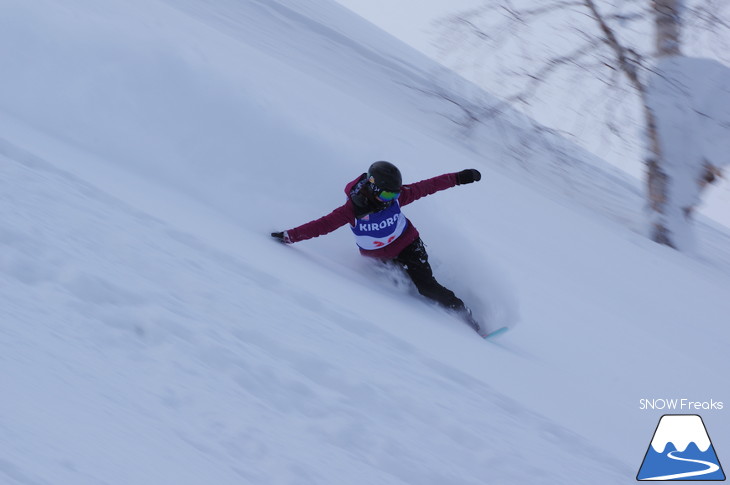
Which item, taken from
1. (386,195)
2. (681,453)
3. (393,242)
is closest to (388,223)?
(393,242)

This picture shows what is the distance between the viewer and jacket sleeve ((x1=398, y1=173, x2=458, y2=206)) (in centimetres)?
448

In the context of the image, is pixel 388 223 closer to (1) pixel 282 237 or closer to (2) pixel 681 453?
(1) pixel 282 237

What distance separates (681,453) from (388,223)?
2.15m

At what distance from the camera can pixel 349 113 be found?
7.15 meters

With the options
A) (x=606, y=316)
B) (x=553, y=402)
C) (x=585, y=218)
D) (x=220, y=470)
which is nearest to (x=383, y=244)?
(x=553, y=402)

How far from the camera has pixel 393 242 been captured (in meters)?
4.52

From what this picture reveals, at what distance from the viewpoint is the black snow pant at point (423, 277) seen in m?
4.55

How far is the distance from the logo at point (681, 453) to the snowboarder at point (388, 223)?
145cm

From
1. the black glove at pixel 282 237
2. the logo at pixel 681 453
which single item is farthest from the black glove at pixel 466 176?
the logo at pixel 681 453

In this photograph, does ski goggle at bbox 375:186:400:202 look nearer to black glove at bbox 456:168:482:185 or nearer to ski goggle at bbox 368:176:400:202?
ski goggle at bbox 368:176:400:202

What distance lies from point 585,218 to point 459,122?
1.90 meters

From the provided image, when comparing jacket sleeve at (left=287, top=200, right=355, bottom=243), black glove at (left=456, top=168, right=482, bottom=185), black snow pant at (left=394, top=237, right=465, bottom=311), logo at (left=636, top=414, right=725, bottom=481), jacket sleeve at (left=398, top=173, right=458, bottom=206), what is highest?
black glove at (left=456, top=168, right=482, bottom=185)

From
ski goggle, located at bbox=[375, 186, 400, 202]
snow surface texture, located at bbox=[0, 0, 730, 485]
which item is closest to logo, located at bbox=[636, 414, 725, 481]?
snow surface texture, located at bbox=[0, 0, 730, 485]

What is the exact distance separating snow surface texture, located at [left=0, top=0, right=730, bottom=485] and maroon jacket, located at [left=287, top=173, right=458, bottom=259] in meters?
0.19
